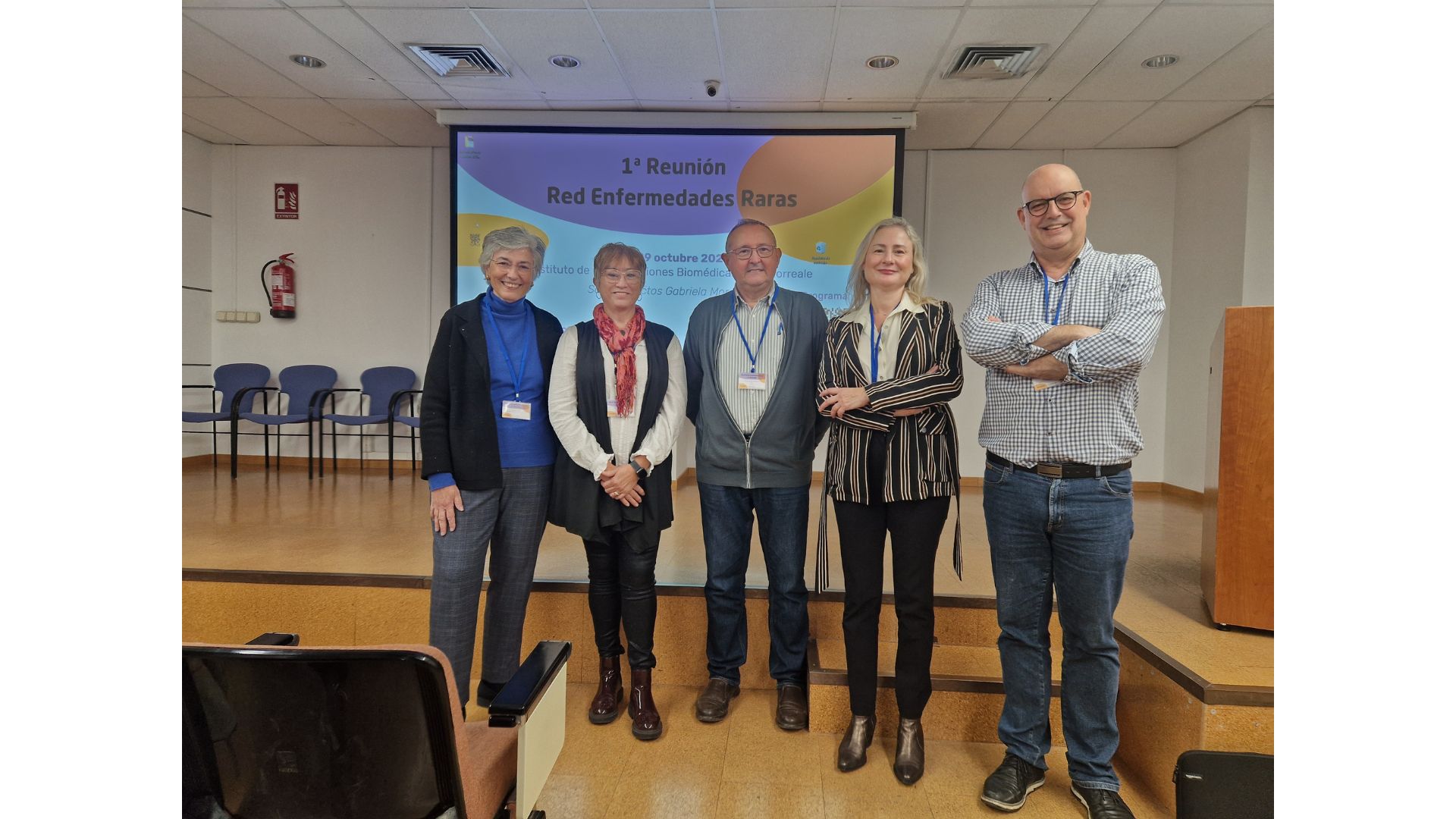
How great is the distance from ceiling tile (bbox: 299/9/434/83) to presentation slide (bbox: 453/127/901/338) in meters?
0.72

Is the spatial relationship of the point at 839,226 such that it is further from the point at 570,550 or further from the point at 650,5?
the point at 570,550

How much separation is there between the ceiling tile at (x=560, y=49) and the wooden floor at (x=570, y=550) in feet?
9.34

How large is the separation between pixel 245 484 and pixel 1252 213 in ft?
24.7

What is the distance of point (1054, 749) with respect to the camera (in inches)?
92.1

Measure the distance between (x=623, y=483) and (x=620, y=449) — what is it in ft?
0.40

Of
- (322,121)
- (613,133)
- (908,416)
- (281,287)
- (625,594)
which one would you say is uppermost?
(322,121)

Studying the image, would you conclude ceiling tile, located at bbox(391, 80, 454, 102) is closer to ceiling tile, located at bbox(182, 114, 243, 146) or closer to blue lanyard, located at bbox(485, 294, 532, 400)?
Answer: ceiling tile, located at bbox(182, 114, 243, 146)

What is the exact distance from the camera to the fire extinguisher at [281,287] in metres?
6.39

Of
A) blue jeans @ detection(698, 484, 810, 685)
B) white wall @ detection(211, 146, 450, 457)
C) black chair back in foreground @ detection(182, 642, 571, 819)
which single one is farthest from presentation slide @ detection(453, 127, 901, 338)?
black chair back in foreground @ detection(182, 642, 571, 819)

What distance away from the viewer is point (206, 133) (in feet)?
20.1

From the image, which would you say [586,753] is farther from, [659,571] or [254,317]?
[254,317]

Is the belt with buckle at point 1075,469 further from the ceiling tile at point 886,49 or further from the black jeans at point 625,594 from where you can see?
the ceiling tile at point 886,49

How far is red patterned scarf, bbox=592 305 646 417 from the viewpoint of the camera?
2.23m

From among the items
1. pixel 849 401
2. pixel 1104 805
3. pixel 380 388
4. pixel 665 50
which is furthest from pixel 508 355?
pixel 380 388
